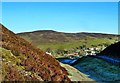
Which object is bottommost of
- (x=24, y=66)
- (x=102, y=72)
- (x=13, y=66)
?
(x=102, y=72)

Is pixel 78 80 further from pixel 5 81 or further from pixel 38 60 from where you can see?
pixel 5 81

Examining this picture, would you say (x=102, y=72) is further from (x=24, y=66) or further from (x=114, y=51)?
(x=114, y=51)

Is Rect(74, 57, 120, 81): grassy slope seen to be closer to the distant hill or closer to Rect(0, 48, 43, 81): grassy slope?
Rect(0, 48, 43, 81): grassy slope

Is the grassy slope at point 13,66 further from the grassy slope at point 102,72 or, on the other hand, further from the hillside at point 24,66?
the grassy slope at point 102,72

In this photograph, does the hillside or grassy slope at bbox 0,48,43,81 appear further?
the hillside

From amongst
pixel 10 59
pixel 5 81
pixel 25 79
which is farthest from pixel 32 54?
pixel 5 81

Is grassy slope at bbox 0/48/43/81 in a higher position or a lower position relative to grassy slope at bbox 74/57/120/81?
higher

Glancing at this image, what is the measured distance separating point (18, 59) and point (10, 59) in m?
0.43

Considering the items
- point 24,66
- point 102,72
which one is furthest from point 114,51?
point 24,66

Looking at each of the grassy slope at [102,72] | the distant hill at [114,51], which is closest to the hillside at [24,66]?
the grassy slope at [102,72]

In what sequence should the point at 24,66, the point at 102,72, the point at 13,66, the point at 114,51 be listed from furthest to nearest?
1. the point at 114,51
2. the point at 102,72
3. the point at 24,66
4. the point at 13,66

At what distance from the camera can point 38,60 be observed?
17.2 m

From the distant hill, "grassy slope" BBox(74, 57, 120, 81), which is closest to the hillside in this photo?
"grassy slope" BBox(74, 57, 120, 81)

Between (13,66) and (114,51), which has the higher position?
(13,66)
